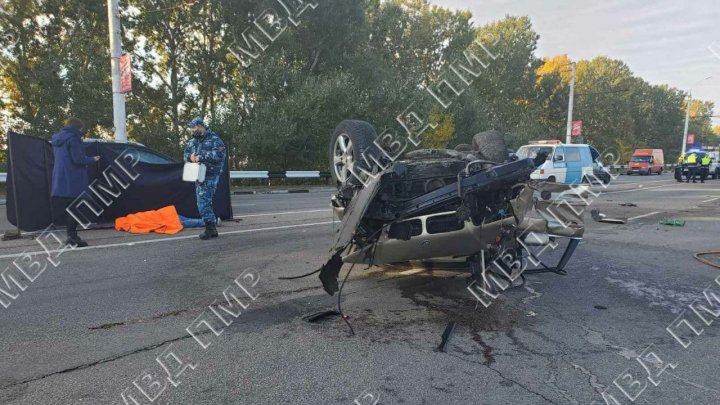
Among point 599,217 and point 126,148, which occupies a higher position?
point 126,148

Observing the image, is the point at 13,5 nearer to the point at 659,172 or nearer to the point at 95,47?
the point at 95,47

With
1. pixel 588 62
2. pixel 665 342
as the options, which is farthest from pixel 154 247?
pixel 588 62

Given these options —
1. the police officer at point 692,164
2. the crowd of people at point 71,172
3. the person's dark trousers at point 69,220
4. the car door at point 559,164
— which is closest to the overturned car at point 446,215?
the crowd of people at point 71,172

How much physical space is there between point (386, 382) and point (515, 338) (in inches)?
46.5

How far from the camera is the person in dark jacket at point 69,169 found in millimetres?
5980

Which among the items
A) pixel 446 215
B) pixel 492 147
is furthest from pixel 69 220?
pixel 492 147

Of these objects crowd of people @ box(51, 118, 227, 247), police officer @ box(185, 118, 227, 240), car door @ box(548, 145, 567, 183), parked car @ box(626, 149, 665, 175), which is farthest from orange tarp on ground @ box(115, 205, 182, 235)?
parked car @ box(626, 149, 665, 175)

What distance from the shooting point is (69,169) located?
6047 mm

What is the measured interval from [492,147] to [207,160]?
179 inches

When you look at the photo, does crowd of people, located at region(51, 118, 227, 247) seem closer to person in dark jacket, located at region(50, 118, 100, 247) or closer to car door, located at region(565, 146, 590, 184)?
person in dark jacket, located at region(50, 118, 100, 247)

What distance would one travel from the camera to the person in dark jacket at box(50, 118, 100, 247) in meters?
5.98

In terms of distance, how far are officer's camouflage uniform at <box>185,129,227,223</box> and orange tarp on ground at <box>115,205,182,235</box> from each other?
2.21 ft

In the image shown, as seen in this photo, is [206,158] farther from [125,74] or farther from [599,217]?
[125,74]

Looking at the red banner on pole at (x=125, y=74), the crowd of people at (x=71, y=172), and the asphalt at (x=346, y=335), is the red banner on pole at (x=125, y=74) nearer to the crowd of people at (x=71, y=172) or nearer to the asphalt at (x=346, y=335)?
the crowd of people at (x=71, y=172)
